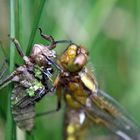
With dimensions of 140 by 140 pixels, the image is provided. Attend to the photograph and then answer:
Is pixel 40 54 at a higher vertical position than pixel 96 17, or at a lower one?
higher

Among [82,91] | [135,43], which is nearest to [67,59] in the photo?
[82,91]

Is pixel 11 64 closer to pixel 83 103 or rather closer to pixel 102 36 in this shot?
pixel 83 103

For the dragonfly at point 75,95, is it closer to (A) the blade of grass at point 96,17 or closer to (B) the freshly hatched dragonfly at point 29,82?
(B) the freshly hatched dragonfly at point 29,82

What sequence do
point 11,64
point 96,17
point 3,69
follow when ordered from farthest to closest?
point 96,17
point 3,69
point 11,64

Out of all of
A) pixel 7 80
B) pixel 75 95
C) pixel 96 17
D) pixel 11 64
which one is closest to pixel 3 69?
pixel 7 80

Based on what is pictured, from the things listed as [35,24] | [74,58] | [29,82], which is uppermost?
[35,24]

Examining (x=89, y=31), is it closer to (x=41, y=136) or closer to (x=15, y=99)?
(x=41, y=136)
